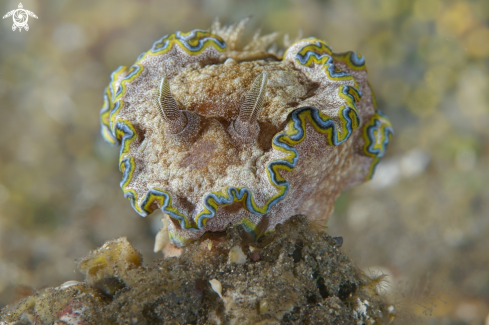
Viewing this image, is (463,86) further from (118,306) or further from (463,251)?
(118,306)

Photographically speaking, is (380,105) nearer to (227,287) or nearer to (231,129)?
(231,129)

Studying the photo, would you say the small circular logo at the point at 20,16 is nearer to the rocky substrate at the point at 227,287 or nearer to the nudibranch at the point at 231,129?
the nudibranch at the point at 231,129

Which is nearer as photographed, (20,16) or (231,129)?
(231,129)

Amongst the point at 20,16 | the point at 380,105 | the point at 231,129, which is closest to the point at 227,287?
the point at 231,129

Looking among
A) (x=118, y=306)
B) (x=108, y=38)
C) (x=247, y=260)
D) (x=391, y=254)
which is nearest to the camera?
(x=118, y=306)

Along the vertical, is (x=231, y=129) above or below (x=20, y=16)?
below

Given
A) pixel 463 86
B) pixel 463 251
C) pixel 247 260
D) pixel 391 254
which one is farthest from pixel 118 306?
pixel 463 86
